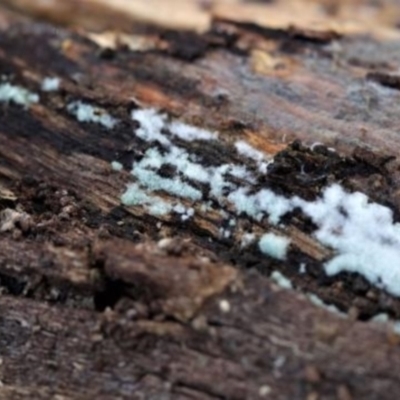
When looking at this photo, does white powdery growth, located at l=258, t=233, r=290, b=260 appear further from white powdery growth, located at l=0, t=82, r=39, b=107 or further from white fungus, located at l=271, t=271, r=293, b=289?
white powdery growth, located at l=0, t=82, r=39, b=107

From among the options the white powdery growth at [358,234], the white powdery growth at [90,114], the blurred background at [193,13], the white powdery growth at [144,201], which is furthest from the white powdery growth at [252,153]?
the blurred background at [193,13]

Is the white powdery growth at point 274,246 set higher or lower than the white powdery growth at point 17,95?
lower

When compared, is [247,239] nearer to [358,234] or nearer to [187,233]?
[187,233]

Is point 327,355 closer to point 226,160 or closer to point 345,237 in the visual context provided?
point 345,237

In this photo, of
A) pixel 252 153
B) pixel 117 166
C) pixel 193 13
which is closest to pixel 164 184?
pixel 117 166

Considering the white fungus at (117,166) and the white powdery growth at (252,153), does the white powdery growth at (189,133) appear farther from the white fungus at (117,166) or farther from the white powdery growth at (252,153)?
the white fungus at (117,166)

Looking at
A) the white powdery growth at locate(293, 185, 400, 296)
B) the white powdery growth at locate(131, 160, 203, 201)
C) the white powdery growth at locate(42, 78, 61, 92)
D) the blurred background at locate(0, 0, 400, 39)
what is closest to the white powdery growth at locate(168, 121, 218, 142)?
the white powdery growth at locate(131, 160, 203, 201)
